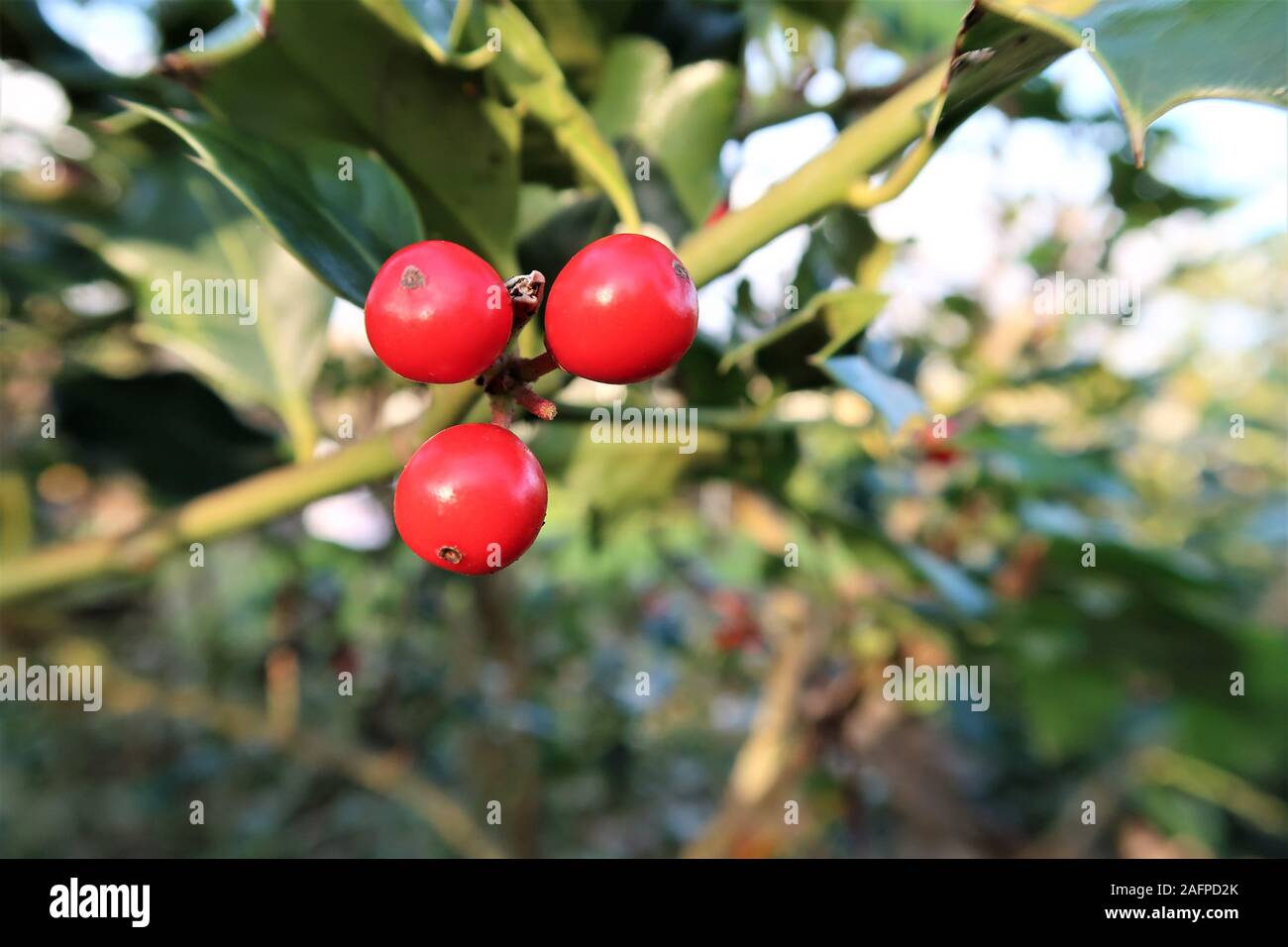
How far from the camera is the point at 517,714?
1663 millimetres

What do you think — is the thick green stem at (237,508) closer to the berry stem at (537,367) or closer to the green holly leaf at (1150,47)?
the berry stem at (537,367)

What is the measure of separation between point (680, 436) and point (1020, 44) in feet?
1.43

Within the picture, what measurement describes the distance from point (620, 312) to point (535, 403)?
0.18 ft

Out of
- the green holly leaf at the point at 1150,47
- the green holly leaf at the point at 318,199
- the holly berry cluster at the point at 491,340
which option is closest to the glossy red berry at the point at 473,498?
the holly berry cluster at the point at 491,340

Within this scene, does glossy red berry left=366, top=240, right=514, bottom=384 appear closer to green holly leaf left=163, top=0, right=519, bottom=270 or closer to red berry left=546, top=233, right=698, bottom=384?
red berry left=546, top=233, right=698, bottom=384

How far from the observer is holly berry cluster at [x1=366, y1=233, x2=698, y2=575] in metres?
0.34

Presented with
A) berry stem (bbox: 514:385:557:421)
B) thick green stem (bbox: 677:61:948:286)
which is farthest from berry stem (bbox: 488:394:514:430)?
thick green stem (bbox: 677:61:948:286)

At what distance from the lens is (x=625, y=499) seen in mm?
840

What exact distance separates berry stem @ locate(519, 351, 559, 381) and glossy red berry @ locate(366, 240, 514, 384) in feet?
0.06

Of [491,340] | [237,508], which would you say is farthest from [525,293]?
[237,508]
